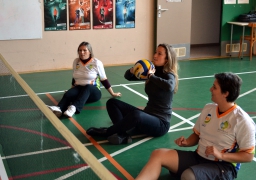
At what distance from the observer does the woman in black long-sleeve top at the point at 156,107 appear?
189 inches

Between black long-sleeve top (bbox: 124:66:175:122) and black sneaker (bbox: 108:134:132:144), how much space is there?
1.41 ft

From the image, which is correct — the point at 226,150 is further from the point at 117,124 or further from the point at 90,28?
the point at 90,28

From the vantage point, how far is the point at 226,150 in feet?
11.8

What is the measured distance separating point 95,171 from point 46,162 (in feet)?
5.49

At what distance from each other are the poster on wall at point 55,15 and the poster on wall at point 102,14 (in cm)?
80

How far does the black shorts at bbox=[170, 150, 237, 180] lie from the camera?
3.53 m

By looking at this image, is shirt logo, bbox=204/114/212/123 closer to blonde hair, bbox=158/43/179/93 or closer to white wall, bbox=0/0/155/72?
blonde hair, bbox=158/43/179/93

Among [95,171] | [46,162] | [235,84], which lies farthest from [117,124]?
[95,171]

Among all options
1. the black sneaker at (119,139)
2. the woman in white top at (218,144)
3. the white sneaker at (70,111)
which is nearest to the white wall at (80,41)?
the white sneaker at (70,111)

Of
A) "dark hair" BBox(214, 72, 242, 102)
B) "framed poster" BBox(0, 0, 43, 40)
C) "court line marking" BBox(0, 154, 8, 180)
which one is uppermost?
"framed poster" BBox(0, 0, 43, 40)

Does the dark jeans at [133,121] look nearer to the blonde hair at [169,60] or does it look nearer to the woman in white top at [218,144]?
the blonde hair at [169,60]

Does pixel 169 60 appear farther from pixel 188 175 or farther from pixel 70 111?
pixel 70 111

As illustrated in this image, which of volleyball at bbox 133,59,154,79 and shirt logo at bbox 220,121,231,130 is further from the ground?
volleyball at bbox 133,59,154,79

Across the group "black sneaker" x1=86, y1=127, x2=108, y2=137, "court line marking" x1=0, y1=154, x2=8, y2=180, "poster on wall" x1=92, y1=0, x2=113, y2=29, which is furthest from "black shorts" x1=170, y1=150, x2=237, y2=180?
"poster on wall" x1=92, y1=0, x2=113, y2=29
